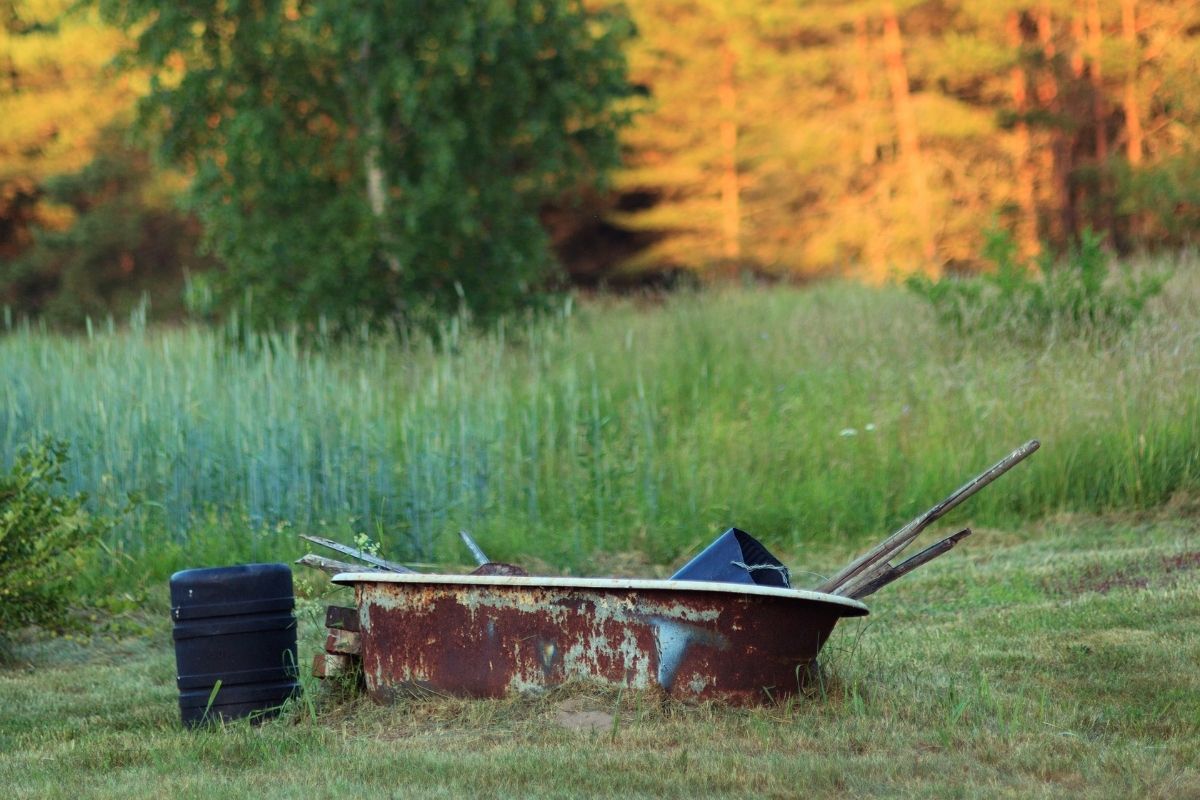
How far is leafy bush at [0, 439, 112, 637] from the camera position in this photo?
618 cm

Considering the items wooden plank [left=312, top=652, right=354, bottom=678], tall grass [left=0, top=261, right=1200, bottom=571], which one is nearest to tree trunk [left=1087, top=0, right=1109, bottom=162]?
tall grass [left=0, top=261, right=1200, bottom=571]

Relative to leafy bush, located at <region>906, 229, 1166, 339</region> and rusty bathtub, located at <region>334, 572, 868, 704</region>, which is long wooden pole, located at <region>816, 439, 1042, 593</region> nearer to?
rusty bathtub, located at <region>334, 572, 868, 704</region>

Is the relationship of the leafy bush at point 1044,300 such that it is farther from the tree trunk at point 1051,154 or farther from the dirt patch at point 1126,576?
the tree trunk at point 1051,154

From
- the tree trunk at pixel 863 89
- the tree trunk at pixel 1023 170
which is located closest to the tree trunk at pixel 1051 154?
the tree trunk at pixel 1023 170

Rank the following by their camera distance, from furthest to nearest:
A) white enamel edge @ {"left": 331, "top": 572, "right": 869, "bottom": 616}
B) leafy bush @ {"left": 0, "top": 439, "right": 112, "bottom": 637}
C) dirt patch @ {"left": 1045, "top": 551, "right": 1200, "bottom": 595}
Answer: dirt patch @ {"left": 1045, "top": 551, "right": 1200, "bottom": 595}
leafy bush @ {"left": 0, "top": 439, "right": 112, "bottom": 637}
white enamel edge @ {"left": 331, "top": 572, "right": 869, "bottom": 616}

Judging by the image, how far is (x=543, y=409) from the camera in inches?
388

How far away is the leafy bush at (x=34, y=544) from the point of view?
6176 millimetres

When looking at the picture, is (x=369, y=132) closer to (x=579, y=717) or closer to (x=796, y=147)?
(x=579, y=717)

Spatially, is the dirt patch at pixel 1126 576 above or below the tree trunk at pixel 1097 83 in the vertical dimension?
below

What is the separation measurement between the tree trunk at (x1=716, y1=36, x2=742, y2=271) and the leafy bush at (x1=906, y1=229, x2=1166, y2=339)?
59.5 ft

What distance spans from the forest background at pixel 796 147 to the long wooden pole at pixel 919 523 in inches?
816

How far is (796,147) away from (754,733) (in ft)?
87.8

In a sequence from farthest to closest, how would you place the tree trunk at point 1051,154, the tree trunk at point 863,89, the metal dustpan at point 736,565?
the tree trunk at point 863,89 < the tree trunk at point 1051,154 < the metal dustpan at point 736,565

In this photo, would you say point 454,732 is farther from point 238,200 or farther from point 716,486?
point 238,200
